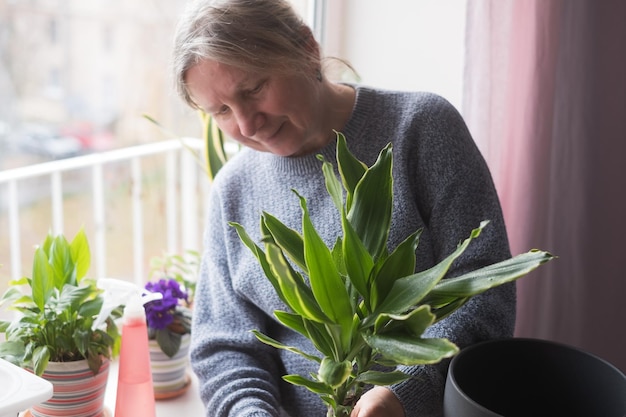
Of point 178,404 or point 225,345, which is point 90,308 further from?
point 178,404

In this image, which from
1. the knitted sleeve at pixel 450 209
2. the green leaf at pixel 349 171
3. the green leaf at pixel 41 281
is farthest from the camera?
the green leaf at pixel 41 281

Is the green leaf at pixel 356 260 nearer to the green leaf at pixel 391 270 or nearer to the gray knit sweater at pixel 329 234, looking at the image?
the green leaf at pixel 391 270

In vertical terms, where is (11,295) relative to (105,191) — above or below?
above

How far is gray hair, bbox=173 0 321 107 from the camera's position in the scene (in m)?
1.26

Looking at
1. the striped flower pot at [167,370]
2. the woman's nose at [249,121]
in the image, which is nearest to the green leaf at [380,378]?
the woman's nose at [249,121]

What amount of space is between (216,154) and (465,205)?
82cm

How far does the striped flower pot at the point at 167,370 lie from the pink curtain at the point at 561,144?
2.64 feet

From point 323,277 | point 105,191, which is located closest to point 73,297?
point 323,277

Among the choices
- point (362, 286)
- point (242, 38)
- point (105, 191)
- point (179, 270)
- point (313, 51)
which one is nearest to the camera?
point (362, 286)

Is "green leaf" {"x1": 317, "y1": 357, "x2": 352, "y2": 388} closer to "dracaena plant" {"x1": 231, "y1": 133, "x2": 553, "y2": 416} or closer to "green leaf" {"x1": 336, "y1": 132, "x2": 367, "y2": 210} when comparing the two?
"dracaena plant" {"x1": 231, "y1": 133, "x2": 553, "y2": 416}

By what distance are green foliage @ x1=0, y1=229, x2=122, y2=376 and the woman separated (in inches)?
7.8

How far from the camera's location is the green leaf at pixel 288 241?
3.08 ft

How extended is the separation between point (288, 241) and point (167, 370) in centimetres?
88

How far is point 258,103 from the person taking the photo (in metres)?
1.30
